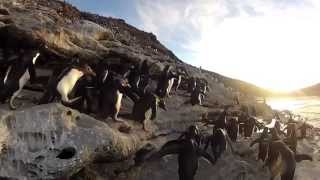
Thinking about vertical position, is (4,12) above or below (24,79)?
above

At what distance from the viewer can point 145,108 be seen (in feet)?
62.2

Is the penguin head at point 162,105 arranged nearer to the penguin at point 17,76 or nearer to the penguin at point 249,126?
the penguin at point 249,126

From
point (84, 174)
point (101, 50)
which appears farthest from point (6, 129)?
point (101, 50)

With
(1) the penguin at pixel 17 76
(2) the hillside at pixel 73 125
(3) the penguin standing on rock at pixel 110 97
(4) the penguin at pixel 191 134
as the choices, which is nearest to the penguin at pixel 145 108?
(2) the hillside at pixel 73 125

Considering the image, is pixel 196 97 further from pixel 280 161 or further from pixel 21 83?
pixel 21 83

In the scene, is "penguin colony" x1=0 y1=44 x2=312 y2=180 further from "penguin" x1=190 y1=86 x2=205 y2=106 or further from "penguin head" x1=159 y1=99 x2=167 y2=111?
"penguin" x1=190 y1=86 x2=205 y2=106

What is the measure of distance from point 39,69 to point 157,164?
862 cm

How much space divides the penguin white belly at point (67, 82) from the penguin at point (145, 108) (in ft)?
7.93

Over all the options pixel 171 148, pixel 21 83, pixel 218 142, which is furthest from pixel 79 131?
pixel 218 142

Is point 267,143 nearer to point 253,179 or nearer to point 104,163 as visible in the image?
point 253,179

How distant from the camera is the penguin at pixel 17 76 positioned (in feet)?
53.8

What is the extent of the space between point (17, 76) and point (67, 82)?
1693 millimetres

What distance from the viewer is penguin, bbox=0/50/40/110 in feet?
53.8

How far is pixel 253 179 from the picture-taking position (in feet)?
56.5
